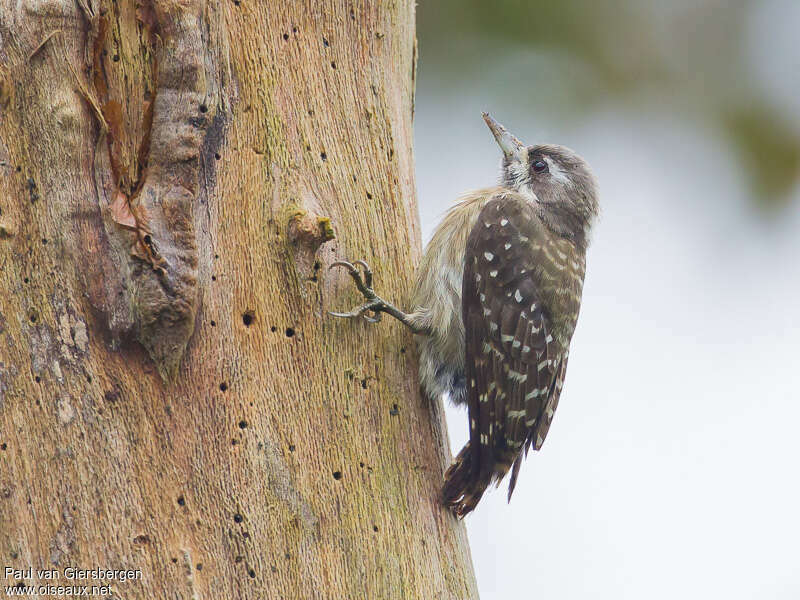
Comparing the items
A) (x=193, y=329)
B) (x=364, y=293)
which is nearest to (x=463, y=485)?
A: (x=364, y=293)

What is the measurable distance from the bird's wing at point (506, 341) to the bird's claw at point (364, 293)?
0.61 m

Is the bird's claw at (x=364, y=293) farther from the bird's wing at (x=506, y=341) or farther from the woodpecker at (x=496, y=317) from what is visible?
the bird's wing at (x=506, y=341)

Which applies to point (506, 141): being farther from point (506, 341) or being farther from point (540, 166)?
point (506, 341)

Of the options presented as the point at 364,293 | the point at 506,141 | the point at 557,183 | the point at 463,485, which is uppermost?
the point at 506,141

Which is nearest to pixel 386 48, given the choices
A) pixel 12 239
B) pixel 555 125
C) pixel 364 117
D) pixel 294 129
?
pixel 364 117

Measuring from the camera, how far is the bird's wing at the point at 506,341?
3.43 metres

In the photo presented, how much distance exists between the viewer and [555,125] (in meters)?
6.61

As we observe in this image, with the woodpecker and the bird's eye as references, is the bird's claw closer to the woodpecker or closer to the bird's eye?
the woodpecker

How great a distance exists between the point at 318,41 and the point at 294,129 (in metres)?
0.35

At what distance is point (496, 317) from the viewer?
3.59m

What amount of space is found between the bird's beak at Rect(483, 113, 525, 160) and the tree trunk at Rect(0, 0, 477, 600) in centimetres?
160

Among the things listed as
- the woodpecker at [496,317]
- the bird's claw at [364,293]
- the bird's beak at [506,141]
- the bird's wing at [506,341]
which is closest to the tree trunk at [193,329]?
the bird's claw at [364,293]

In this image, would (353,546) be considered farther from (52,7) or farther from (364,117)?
(52,7)

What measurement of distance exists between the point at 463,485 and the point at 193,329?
Result: 1.10 meters
